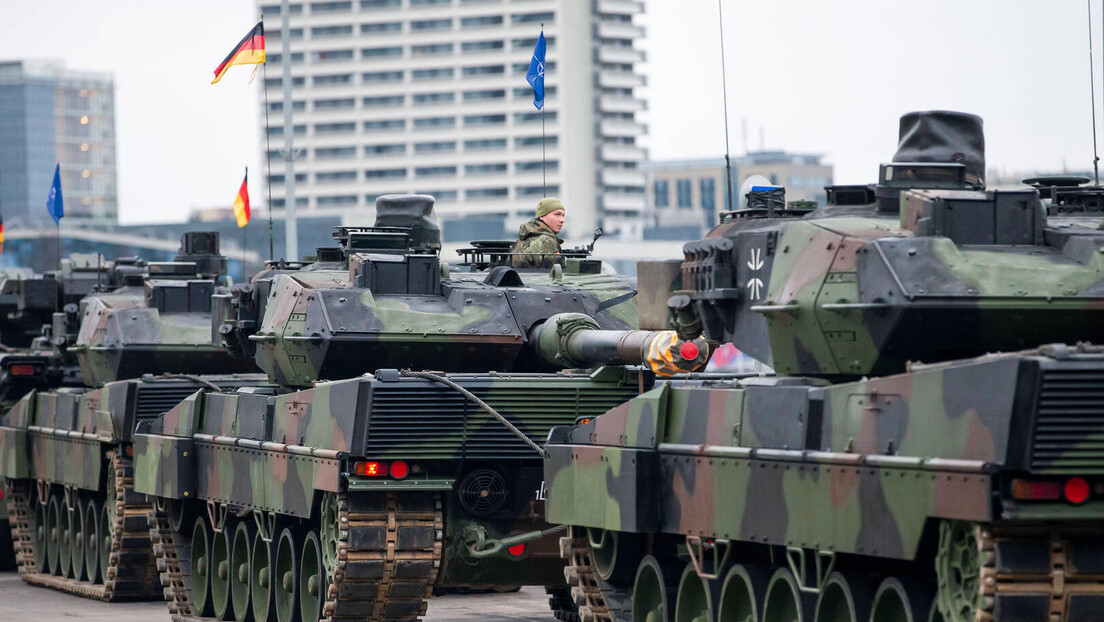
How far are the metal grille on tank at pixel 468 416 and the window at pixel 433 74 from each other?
130m

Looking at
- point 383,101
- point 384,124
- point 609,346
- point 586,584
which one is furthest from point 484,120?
point 586,584

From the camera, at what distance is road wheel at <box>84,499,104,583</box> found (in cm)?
2194

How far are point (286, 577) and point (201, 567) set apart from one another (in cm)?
261

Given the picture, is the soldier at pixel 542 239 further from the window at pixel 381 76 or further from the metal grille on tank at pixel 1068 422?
the window at pixel 381 76

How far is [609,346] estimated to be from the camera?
14586 millimetres

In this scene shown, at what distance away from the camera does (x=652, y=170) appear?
150 meters

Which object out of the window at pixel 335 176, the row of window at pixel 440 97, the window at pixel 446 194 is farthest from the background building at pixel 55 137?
the window at pixel 446 194

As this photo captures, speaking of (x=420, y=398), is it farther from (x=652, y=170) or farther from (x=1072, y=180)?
(x=652, y=170)

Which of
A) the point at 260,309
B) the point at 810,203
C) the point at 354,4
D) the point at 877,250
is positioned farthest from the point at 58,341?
the point at 354,4

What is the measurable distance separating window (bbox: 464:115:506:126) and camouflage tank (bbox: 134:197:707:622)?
126 meters

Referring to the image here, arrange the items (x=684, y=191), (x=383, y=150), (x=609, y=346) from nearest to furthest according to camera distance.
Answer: (x=609, y=346) → (x=383, y=150) → (x=684, y=191)

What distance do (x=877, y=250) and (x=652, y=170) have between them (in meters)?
140

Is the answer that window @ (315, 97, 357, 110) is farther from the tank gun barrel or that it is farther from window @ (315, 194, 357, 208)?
the tank gun barrel

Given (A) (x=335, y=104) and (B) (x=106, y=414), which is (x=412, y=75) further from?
(B) (x=106, y=414)
